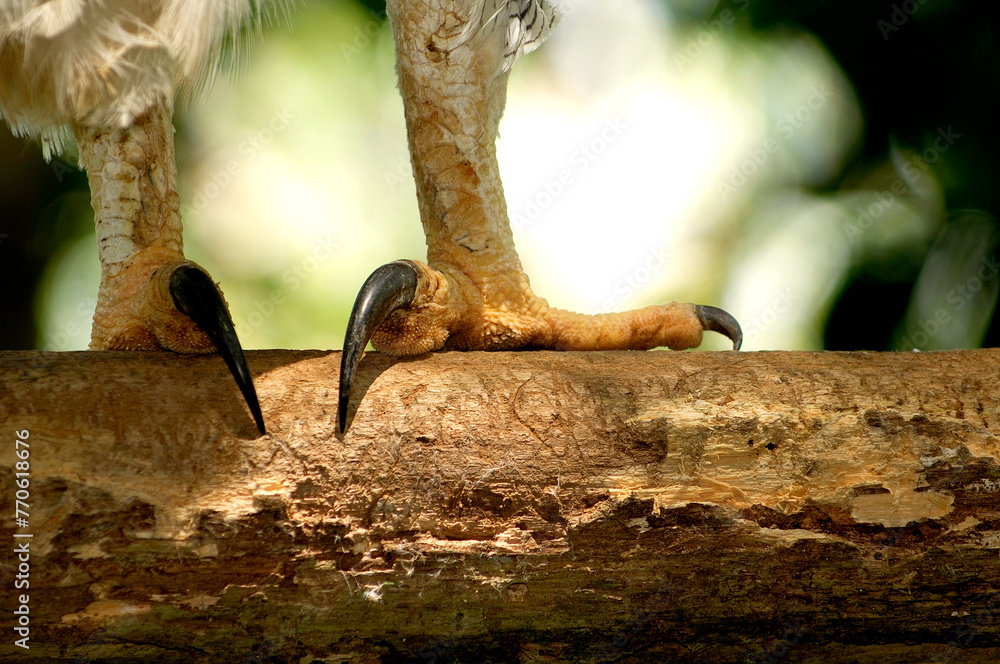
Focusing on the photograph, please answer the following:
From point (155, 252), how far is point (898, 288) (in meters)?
2.95

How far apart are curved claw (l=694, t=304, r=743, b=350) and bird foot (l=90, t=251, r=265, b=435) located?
1.01 m

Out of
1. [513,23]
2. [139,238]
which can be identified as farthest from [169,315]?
[513,23]

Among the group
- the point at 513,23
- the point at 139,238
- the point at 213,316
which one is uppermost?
the point at 513,23

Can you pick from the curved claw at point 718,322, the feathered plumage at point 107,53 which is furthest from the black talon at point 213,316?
the curved claw at point 718,322

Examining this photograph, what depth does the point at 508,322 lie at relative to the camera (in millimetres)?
1700

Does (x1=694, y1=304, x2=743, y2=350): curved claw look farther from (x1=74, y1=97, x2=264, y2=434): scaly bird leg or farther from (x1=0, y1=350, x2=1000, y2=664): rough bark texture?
(x1=74, y1=97, x2=264, y2=434): scaly bird leg

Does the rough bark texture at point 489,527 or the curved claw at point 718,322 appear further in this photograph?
the curved claw at point 718,322

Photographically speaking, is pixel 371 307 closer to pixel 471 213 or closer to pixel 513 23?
pixel 471 213

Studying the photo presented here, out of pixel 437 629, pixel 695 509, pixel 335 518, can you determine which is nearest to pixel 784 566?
pixel 695 509

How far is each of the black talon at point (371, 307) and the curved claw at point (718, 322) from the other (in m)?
0.68

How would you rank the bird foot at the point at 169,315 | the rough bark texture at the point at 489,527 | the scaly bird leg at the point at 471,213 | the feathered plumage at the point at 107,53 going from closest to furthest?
the rough bark texture at the point at 489,527
the bird foot at the point at 169,315
the feathered plumage at the point at 107,53
the scaly bird leg at the point at 471,213

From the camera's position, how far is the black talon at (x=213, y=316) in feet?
3.84

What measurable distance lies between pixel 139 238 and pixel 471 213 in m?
0.69

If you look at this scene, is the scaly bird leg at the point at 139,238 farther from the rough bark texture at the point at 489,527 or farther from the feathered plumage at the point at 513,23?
the feathered plumage at the point at 513,23
